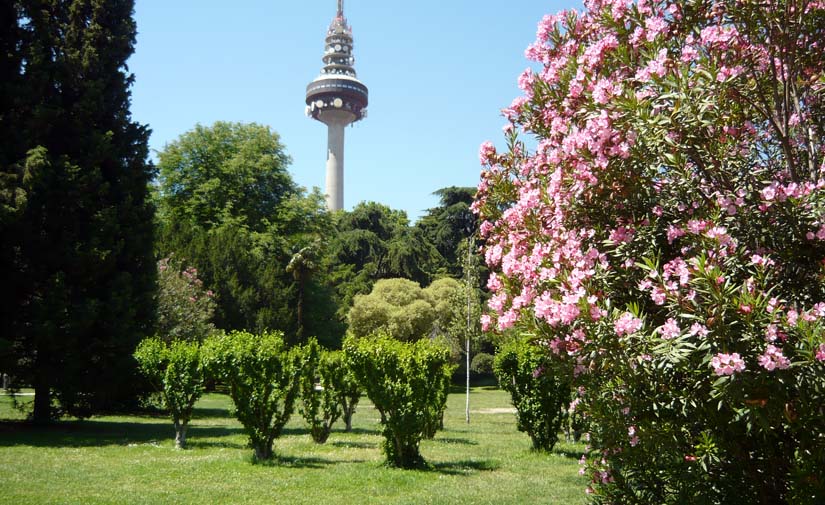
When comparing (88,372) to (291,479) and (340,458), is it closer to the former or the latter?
(340,458)

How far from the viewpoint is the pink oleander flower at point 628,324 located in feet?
12.0

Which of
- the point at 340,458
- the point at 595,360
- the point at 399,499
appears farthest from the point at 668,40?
the point at 340,458

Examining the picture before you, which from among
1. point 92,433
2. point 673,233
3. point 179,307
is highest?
point 179,307

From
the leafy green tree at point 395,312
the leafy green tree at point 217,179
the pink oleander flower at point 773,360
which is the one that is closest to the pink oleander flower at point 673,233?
the pink oleander flower at point 773,360

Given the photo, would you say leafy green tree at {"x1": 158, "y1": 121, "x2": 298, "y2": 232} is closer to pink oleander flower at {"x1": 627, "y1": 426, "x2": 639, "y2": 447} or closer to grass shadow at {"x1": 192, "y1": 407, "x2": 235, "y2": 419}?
grass shadow at {"x1": 192, "y1": 407, "x2": 235, "y2": 419}

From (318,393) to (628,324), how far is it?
12.6m

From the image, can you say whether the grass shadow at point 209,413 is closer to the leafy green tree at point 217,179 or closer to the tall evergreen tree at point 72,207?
the tall evergreen tree at point 72,207

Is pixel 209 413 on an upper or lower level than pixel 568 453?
lower

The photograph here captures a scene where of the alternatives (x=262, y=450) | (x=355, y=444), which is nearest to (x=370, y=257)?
(x=355, y=444)

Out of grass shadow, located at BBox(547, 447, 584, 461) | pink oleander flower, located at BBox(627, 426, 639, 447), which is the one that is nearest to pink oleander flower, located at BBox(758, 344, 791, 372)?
pink oleander flower, located at BBox(627, 426, 639, 447)

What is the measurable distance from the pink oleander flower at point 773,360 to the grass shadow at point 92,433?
46.8 ft

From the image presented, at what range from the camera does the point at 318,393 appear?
50.7 feet

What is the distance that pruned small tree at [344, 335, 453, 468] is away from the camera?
36.1 ft

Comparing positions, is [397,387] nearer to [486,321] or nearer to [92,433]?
[486,321]
